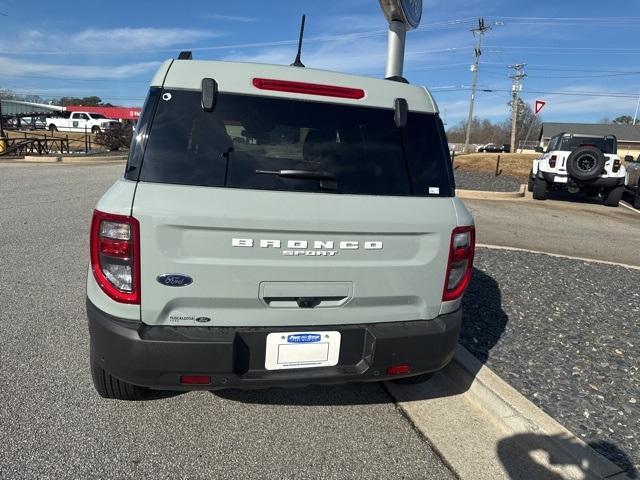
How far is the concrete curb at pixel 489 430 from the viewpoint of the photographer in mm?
2480

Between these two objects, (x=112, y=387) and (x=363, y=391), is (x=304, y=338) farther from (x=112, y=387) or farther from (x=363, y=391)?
(x=112, y=387)

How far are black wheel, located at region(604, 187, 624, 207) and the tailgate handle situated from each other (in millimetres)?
13561

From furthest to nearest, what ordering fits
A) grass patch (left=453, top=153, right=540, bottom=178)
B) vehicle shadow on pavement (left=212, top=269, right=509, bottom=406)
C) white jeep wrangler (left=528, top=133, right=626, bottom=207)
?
1. grass patch (left=453, top=153, right=540, bottom=178)
2. white jeep wrangler (left=528, top=133, right=626, bottom=207)
3. vehicle shadow on pavement (left=212, top=269, right=509, bottom=406)

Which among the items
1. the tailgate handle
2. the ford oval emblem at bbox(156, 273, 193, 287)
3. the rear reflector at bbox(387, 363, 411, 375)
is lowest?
the rear reflector at bbox(387, 363, 411, 375)

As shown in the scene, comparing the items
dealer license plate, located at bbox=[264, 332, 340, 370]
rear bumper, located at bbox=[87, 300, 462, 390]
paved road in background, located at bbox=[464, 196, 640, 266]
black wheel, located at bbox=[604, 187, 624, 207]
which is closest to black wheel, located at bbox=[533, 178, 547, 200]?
paved road in background, located at bbox=[464, 196, 640, 266]

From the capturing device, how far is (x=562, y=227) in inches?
397

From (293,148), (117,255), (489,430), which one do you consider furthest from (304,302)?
(489,430)

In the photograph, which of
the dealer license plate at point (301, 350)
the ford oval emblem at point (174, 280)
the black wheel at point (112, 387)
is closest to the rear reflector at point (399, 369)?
the dealer license plate at point (301, 350)

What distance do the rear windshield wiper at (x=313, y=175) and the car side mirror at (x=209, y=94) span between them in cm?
41

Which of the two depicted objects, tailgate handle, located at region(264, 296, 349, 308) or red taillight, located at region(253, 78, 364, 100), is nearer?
tailgate handle, located at region(264, 296, 349, 308)

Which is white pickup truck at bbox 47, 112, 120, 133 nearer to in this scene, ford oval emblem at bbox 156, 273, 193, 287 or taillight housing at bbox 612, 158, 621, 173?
taillight housing at bbox 612, 158, 621, 173

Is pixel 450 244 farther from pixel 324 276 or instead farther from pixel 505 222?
pixel 505 222

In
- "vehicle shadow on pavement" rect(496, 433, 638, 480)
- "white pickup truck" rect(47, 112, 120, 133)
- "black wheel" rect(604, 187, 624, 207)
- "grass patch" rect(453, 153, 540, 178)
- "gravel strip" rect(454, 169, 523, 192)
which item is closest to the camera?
"vehicle shadow on pavement" rect(496, 433, 638, 480)

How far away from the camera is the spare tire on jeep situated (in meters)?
12.5
